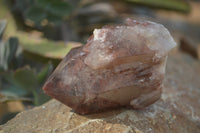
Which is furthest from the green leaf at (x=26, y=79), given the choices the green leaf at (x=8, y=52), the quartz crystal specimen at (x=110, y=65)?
the quartz crystal specimen at (x=110, y=65)

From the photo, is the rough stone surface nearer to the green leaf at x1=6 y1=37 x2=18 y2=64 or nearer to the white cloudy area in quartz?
the white cloudy area in quartz

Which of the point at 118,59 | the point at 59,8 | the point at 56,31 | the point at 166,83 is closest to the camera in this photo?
the point at 118,59

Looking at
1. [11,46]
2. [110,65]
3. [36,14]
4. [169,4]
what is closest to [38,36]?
[36,14]

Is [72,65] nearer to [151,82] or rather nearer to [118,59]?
[118,59]

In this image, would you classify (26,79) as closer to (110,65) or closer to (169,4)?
(110,65)

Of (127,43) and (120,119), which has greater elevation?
(127,43)

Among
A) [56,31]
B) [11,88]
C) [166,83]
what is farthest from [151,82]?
[56,31]
